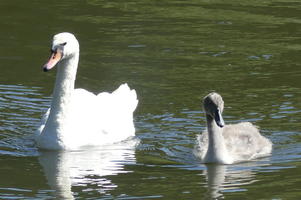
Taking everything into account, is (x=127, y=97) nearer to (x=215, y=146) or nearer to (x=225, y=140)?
(x=225, y=140)

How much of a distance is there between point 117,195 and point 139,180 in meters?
0.67

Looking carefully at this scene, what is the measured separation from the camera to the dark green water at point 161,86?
36.5ft

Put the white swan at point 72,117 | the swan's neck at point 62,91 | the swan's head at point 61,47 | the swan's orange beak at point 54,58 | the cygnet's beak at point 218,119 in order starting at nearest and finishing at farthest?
the cygnet's beak at point 218,119, the swan's orange beak at point 54,58, the swan's head at point 61,47, the white swan at point 72,117, the swan's neck at point 62,91

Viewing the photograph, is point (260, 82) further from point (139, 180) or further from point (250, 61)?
point (139, 180)

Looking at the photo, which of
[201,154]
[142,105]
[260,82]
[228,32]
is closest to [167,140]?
[201,154]

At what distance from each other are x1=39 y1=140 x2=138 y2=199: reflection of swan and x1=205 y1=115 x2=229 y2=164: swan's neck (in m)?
0.93

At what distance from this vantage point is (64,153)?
12750mm

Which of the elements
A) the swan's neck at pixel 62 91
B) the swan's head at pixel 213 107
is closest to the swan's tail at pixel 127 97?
the swan's neck at pixel 62 91

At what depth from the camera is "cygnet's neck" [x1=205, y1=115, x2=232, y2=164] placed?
12070 mm

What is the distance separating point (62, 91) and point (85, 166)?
154cm

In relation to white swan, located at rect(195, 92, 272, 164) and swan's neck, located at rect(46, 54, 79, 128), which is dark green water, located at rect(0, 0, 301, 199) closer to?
white swan, located at rect(195, 92, 272, 164)

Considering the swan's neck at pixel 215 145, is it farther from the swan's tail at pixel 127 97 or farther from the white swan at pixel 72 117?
the swan's tail at pixel 127 97

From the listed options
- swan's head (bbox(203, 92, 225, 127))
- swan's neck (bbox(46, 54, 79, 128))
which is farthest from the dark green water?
swan's head (bbox(203, 92, 225, 127))

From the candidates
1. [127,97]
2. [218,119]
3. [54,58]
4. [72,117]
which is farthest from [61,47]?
[218,119]
